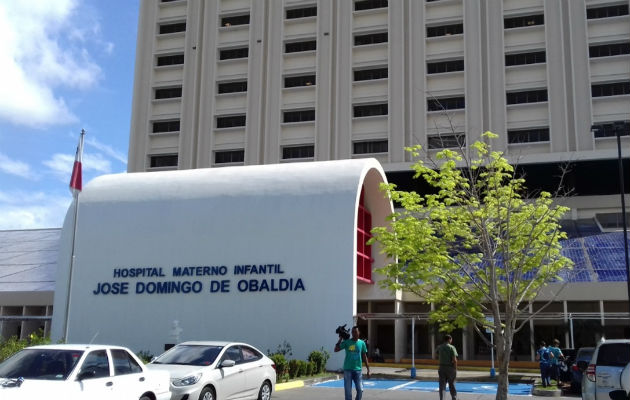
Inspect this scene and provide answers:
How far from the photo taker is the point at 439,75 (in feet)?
167

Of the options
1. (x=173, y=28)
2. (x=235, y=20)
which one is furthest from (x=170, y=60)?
(x=235, y=20)

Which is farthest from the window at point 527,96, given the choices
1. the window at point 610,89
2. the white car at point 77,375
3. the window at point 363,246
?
the white car at point 77,375

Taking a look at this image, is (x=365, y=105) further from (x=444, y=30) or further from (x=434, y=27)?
(x=444, y=30)

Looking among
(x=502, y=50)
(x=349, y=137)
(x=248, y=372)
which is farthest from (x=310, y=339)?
(x=502, y=50)

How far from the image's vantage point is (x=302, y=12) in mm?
57000

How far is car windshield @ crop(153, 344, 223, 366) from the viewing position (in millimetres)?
14211

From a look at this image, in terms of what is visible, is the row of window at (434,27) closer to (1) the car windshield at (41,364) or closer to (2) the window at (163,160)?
(2) the window at (163,160)

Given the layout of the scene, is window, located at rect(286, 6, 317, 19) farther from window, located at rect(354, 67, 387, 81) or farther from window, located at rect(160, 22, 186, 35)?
window, located at rect(160, 22, 186, 35)

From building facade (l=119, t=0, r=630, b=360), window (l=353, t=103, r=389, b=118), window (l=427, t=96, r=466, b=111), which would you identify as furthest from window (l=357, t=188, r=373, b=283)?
window (l=353, t=103, r=389, b=118)

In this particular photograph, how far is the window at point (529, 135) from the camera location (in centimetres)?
4844

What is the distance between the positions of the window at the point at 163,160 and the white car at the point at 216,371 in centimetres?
4342

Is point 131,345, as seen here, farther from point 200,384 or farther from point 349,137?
point 349,137

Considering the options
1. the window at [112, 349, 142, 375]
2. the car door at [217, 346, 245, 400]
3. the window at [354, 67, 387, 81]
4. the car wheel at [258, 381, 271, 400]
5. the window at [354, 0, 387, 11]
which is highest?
the window at [354, 0, 387, 11]

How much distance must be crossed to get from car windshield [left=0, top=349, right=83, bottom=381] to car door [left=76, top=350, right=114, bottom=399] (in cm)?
19
